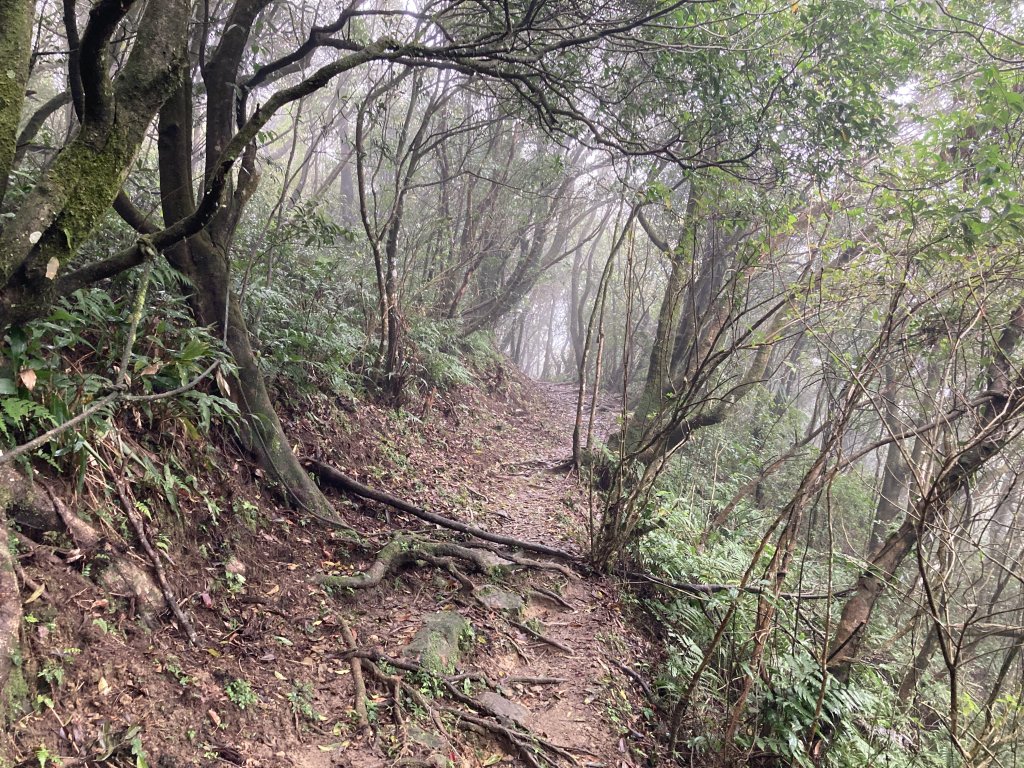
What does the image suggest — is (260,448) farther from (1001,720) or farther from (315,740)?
(1001,720)

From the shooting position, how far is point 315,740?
316 centimetres

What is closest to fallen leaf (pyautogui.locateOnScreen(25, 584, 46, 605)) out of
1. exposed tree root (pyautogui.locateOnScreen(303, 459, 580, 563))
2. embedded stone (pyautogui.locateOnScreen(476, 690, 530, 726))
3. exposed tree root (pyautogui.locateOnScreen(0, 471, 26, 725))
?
exposed tree root (pyautogui.locateOnScreen(0, 471, 26, 725))

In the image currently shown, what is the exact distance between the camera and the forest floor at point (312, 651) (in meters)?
2.58

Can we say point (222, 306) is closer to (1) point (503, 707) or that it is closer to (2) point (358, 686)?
(2) point (358, 686)

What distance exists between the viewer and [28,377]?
9.31 ft

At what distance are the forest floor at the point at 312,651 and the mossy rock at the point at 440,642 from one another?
69 mm

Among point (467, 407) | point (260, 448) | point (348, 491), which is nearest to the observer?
point (260, 448)

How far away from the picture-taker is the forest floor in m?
2.58

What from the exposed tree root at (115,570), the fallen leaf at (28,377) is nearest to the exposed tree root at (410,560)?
the exposed tree root at (115,570)

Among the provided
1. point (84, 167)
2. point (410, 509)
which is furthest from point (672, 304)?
point (84, 167)

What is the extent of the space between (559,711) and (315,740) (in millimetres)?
1855

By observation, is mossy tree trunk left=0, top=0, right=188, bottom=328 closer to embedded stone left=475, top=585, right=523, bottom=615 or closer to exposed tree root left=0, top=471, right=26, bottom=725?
exposed tree root left=0, top=471, right=26, bottom=725

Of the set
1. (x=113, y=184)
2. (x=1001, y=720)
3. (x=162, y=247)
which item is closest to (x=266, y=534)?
(x=162, y=247)

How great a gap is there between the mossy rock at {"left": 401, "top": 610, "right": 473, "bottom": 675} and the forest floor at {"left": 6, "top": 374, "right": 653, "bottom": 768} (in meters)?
0.07
